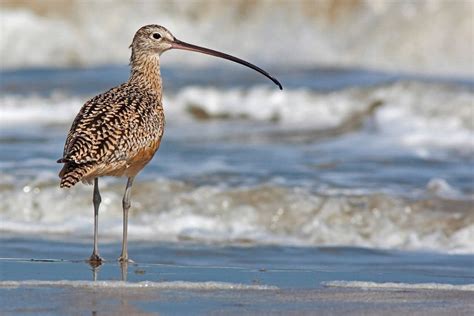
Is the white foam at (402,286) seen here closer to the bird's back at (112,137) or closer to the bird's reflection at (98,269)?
the bird's reflection at (98,269)

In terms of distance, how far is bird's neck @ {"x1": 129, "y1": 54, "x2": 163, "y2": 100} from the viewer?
8.23m

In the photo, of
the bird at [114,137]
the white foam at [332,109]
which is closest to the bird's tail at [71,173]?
the bird at [114,137]

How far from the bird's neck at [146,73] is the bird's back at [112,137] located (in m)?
0.40

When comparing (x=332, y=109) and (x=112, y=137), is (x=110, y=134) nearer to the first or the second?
(x=112, y=137)

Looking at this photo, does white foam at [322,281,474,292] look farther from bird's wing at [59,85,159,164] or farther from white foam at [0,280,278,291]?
bird's wing at [59,85,159,164]

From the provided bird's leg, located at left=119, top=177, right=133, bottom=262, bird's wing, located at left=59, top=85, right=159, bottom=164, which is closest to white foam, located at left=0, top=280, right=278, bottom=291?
bird's wing, located at left=59, top=85, right=159, bottom=164

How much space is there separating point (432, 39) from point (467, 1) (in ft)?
3.77

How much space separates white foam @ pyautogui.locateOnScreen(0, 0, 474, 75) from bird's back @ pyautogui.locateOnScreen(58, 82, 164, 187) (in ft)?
49.4

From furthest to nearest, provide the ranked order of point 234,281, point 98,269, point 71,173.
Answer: point 98,269 < point 71,173 < point 234,281

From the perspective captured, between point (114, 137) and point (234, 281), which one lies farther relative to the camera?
point (114, 137)

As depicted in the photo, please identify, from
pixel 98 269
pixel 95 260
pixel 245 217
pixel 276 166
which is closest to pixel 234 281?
pixel 98 269

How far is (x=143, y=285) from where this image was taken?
6266mm

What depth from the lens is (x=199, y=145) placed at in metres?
13.8

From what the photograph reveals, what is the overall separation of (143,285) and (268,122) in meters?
10.7
